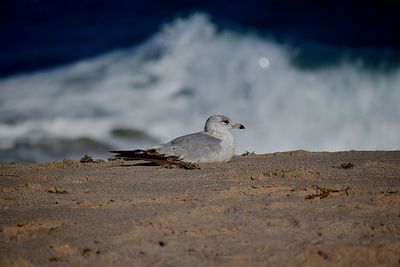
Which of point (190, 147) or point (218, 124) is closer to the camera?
point (190, 147)

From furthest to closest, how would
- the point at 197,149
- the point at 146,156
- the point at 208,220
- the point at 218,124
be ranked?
1. the point at 218,124
2. the point at 197,149
3. the point at 146,156
4. the point at 208,220

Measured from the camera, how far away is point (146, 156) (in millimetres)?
6613

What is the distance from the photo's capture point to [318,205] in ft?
12.1

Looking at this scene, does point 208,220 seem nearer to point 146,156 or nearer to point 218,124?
point 146,156

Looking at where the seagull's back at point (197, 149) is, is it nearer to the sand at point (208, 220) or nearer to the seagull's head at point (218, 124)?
the seagull's head at point (218, 124)

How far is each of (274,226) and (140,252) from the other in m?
0.87

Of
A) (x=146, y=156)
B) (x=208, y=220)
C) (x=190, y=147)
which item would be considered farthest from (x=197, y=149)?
(x=208, y=220)

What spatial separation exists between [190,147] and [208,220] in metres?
3.39

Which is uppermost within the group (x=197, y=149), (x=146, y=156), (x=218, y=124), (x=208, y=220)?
(x=218, y=124)

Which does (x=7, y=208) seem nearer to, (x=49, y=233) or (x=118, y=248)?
(x=49, y=233)

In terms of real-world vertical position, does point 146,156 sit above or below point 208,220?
above

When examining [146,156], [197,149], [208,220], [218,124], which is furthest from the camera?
[218,124]

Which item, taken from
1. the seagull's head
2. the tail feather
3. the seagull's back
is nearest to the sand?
the tail feather

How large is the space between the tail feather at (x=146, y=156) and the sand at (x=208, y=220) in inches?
39.3
